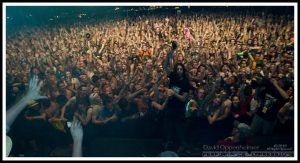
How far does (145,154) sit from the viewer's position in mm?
7090

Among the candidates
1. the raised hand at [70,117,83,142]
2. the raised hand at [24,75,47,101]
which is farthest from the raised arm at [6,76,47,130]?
the raised hand at [70,117,83,142]

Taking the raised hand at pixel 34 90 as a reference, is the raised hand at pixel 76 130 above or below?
below

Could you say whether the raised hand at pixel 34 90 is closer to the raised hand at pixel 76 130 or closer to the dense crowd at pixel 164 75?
the dense crowd at pixel 164 75

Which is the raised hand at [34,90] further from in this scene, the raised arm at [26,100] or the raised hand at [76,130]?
the raised hand at [76,130]

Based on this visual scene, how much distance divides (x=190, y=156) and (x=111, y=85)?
5.42 feet

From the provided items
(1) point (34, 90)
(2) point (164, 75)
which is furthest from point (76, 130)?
(2) point (164, 75)

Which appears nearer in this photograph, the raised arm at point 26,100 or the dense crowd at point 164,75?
the dense crowd at point 164,75

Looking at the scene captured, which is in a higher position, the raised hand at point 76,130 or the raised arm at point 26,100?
the raised arm at point 26,100

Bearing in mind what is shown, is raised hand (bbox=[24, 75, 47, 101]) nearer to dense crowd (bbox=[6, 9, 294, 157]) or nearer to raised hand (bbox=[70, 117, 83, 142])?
dense crowd (bbox=[6, 9, 294, 157])

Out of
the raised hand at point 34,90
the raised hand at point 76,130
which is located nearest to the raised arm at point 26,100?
the raised hand at point 34,90

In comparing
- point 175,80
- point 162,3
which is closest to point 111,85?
point 175,80

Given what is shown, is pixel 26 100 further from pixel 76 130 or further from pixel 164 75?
pixel 164 75

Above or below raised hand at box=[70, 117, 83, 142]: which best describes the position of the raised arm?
above

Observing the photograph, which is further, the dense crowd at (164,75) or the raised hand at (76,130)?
the raised hand at (76,130)
